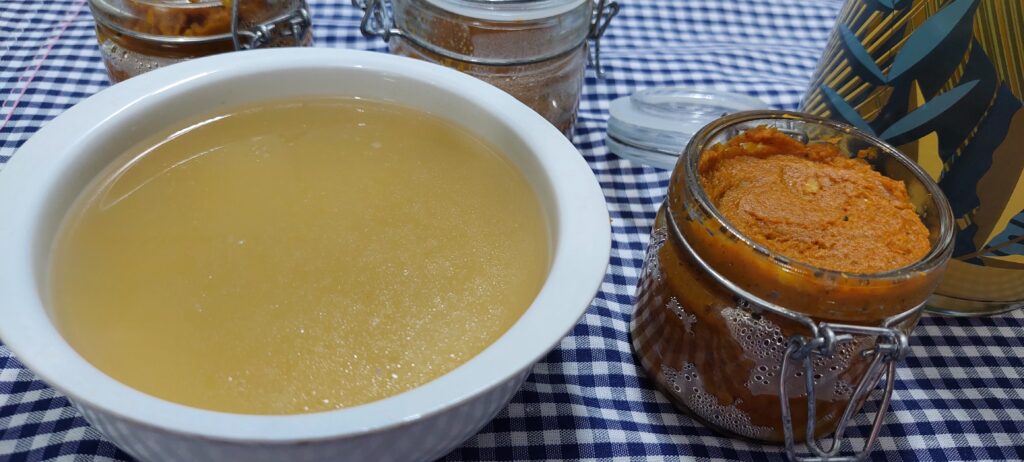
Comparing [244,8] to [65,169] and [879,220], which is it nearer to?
[65,169]

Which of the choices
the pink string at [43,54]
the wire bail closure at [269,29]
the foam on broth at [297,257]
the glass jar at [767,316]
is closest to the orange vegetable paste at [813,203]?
the glass jar at [767,316]

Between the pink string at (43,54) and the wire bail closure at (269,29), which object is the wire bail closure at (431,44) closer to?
the wire bail closure at (269,29)

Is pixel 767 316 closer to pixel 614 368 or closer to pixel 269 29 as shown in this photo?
pixel 614 368

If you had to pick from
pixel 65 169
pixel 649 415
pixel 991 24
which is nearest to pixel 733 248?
pixel 649 415

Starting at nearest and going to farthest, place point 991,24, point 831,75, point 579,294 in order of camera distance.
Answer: point 579,294
point 991,24
point 831,75

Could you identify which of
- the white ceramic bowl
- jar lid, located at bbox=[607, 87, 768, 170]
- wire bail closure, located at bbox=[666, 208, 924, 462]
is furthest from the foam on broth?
jar lid, located at bbox=[607, 87, 768, 170]
